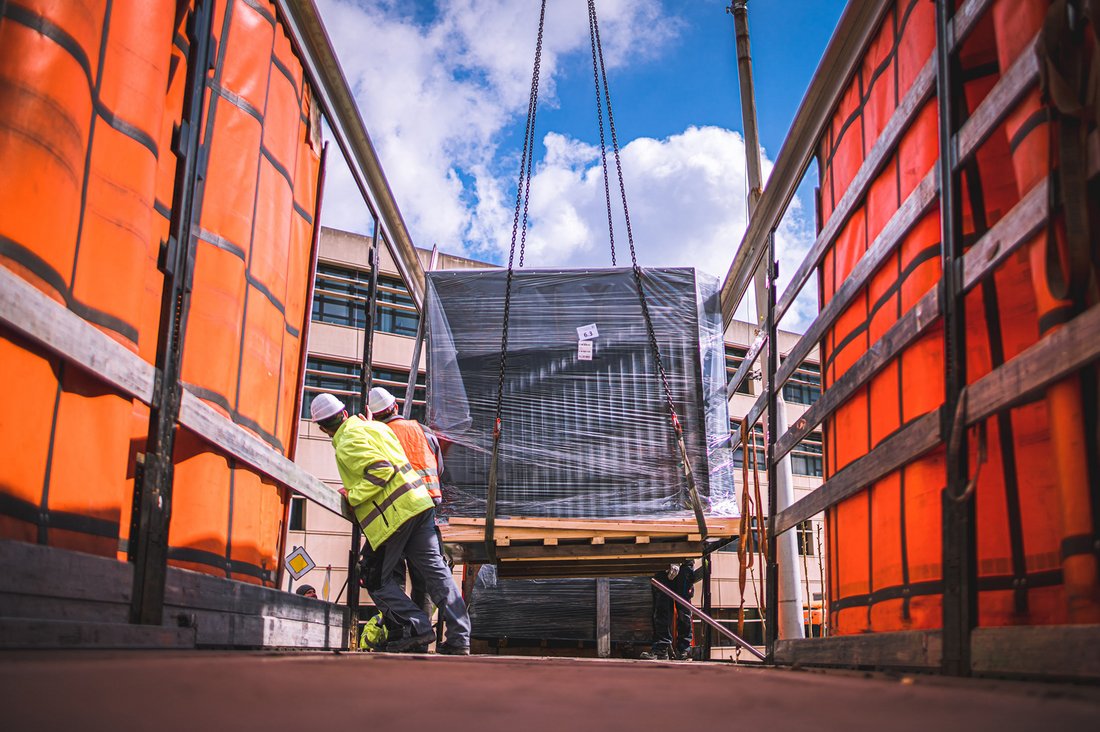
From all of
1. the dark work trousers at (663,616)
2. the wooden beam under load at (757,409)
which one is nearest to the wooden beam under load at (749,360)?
the wooden beam under load at (757,409)

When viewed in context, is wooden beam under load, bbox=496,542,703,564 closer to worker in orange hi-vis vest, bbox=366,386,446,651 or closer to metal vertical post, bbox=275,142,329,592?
worker in orange hi-vis vest, bbox=366,386,446,651

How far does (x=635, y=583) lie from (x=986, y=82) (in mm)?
8659

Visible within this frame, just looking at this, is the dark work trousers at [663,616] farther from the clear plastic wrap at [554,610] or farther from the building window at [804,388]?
the building window at [804,388]

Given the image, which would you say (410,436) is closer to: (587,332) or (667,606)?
(587,332)

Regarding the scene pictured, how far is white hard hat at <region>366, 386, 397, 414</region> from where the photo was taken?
580 cm

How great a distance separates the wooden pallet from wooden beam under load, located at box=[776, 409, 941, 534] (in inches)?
50.7

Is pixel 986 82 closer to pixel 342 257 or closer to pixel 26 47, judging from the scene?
pixel 26 47

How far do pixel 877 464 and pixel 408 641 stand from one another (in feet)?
10.2

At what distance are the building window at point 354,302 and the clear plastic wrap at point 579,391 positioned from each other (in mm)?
14211

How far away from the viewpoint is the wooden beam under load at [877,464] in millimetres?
2826

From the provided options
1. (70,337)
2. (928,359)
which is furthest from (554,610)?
(70,337)

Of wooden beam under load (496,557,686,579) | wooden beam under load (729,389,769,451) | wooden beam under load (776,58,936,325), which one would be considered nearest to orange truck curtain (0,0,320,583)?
wooden beam under load (776,58,936,325)

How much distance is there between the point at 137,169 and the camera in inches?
110

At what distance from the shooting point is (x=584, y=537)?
A: 5.83 m
